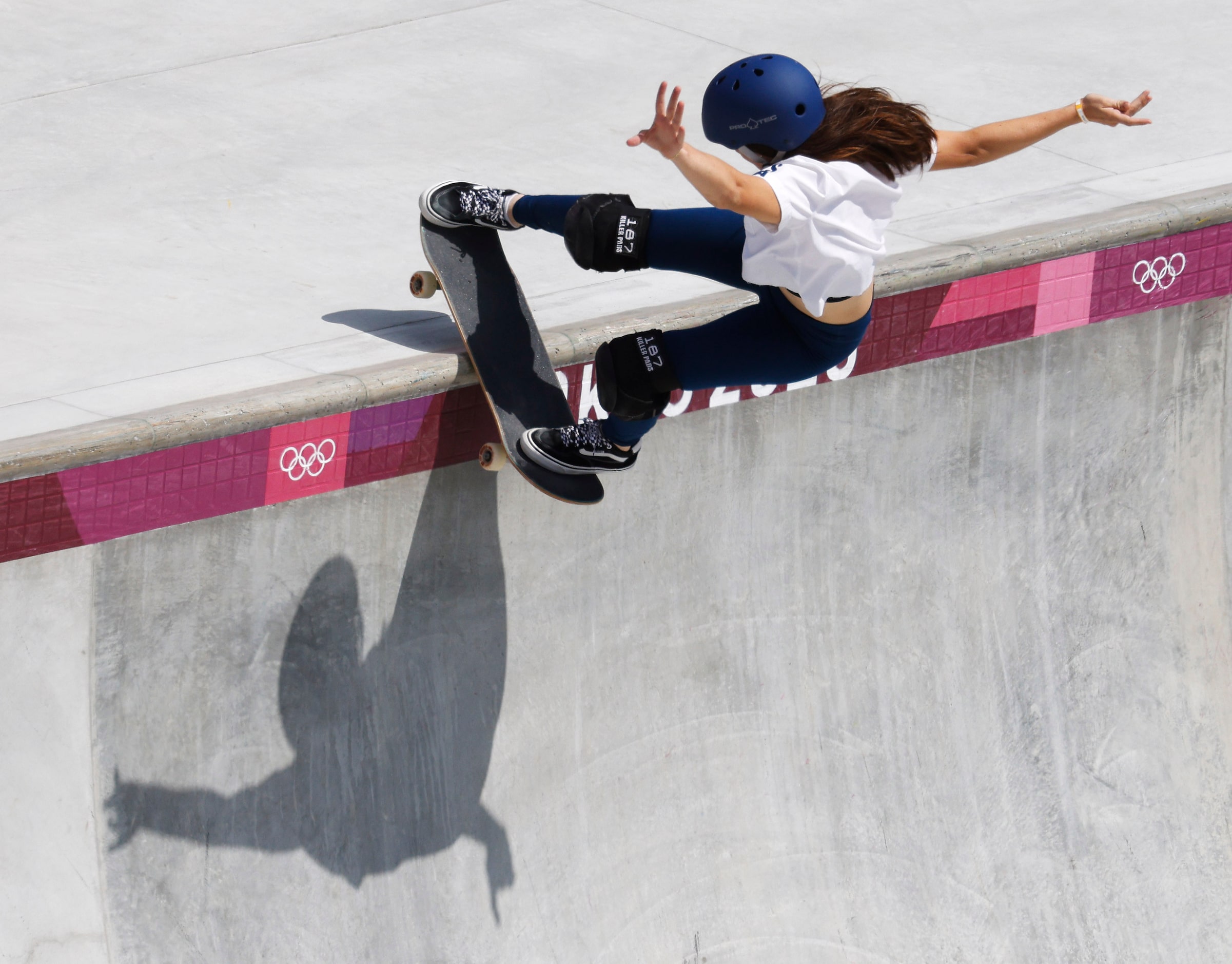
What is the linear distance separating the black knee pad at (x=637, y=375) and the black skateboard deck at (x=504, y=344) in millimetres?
312

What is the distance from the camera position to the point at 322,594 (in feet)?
13.9

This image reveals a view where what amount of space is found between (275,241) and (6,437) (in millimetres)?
1876

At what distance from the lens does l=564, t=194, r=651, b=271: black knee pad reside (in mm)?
3881

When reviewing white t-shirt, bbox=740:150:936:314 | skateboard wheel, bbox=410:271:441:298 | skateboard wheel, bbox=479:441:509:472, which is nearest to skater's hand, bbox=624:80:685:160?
white t-shirt, bbox=740:150:936:314

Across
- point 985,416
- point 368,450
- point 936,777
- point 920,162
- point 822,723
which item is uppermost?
point 920,162

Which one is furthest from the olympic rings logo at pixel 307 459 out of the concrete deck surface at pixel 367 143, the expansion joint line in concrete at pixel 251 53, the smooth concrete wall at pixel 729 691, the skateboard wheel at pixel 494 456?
the expansion joint line in concrete at pixel 251 53

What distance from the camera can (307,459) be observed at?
4.05m

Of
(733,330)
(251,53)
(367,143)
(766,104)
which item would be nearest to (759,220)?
(766,104)

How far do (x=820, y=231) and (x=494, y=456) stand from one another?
4.32ft

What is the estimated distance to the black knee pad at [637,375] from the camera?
13.0 feet

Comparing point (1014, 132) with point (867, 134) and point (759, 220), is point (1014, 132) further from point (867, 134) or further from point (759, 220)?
point (759, 220)

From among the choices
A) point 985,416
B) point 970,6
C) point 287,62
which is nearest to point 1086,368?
point 985,416

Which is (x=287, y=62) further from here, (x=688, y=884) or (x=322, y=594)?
(x=688, y=884)

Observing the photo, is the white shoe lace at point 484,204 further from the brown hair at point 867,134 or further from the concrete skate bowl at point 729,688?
the brown hair at point 867,134
